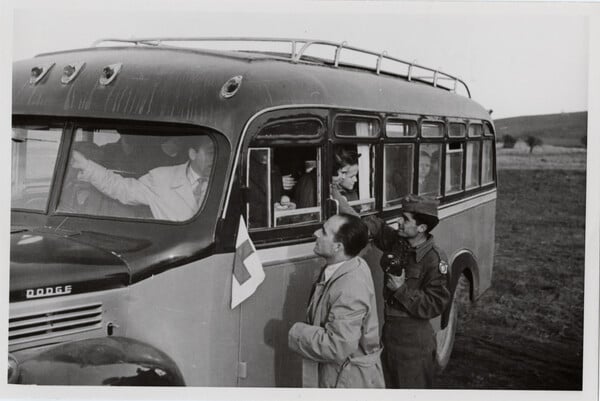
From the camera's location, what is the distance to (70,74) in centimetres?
366

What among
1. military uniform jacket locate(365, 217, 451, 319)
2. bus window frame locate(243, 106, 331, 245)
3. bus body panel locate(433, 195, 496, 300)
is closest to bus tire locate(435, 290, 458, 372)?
bus body panel locate(433, 195, 496, 300)

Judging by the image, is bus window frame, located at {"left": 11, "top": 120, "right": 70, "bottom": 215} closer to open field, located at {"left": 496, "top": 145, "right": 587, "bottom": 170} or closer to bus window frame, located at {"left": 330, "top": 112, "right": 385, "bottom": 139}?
bus window frame, located at {"left": 330, "top": 112, "right": 385, "bottom": 139}

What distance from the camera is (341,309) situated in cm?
324

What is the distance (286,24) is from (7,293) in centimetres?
223

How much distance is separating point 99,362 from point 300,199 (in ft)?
4.15

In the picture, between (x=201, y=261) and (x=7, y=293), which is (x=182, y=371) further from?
(x=7, y=293)

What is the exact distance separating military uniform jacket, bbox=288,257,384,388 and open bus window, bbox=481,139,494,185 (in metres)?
1.86

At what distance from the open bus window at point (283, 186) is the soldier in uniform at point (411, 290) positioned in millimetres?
470

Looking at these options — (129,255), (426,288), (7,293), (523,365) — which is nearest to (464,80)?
(426,288)

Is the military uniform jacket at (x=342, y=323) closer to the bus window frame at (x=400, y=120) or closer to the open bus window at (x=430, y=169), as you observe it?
the bus window frame at (x=400, y=120)

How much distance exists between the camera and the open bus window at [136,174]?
3311mm

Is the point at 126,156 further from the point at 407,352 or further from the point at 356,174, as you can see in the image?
the point at 407,352

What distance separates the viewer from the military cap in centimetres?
388

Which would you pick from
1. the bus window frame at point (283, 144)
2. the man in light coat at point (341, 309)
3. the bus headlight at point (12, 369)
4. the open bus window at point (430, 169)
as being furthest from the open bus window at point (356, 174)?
the bus headlight at point (12, 369)
